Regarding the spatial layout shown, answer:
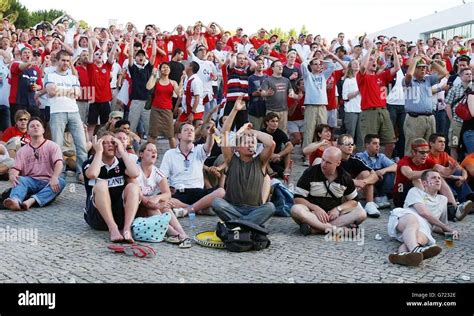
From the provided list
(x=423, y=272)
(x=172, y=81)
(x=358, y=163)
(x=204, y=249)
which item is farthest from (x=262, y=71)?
(x=423, y=272)

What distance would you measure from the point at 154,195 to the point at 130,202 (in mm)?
Answer: 734

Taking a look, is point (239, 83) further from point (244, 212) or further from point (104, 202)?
point (104, 202)

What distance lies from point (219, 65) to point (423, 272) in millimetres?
9984

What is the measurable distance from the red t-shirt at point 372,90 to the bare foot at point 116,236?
5990 mm

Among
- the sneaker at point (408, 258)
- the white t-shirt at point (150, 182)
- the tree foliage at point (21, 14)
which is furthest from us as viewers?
the tree foliage at point (21, 14)

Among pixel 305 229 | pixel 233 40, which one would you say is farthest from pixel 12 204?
pixel 233 40

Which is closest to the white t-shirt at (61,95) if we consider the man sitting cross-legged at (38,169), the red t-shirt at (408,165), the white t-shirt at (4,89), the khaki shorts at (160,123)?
the man sitting cross-legged at (38,169)

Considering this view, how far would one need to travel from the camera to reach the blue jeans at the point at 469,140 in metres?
10.4

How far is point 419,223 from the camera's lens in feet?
24.4

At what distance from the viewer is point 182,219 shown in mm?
8867

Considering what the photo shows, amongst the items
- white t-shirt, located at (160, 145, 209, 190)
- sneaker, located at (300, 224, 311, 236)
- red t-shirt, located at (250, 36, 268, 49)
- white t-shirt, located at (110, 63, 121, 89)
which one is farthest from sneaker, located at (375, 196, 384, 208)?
red t-shirt, located at (250, 36, 268, 49)

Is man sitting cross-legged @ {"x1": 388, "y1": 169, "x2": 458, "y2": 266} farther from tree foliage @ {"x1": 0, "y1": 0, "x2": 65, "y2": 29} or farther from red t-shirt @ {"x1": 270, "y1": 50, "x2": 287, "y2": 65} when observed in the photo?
tree foliage @ {"x1": 0, "y1": 0, "x2": 65, "y2": 29}

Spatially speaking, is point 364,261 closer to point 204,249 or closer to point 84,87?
point 204,249

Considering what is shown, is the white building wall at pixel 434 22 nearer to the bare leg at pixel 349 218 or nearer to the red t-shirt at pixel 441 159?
the red t-shirt at pixel 441 159
